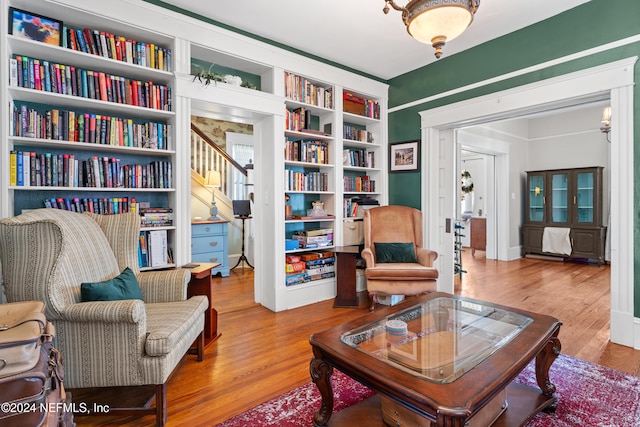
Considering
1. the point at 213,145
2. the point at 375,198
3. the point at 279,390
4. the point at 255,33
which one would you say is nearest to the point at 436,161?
the point at 375,198

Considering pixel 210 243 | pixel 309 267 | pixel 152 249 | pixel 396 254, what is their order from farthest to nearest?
pixel 210 243, pixel 309 267, pixel 396 254, pixel 152 249

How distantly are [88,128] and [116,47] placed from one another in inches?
27.4

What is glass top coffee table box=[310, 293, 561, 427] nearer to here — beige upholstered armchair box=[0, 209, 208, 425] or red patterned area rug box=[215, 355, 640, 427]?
red patterned area rug box=[215, 355, 640, 427]

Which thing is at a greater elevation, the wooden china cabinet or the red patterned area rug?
the wooden china cabinet

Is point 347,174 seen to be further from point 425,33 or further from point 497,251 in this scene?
point 497,251

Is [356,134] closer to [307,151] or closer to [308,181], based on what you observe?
→ [307,151]

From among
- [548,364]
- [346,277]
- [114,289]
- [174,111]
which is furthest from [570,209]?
[114,289]

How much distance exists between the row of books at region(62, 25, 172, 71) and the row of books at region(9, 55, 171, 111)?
0.15 m

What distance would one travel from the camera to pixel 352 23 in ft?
10.1

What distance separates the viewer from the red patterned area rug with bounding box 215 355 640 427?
66.3 inches

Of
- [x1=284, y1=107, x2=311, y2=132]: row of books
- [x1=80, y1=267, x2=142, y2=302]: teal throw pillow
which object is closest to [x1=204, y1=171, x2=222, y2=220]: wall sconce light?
[x1=284, y1=107, x2=311, y2=132]: row of books

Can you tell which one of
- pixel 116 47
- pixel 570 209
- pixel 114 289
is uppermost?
pixel 116 47

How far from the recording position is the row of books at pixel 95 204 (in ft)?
7.97

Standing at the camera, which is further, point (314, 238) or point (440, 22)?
point (314, 238)
